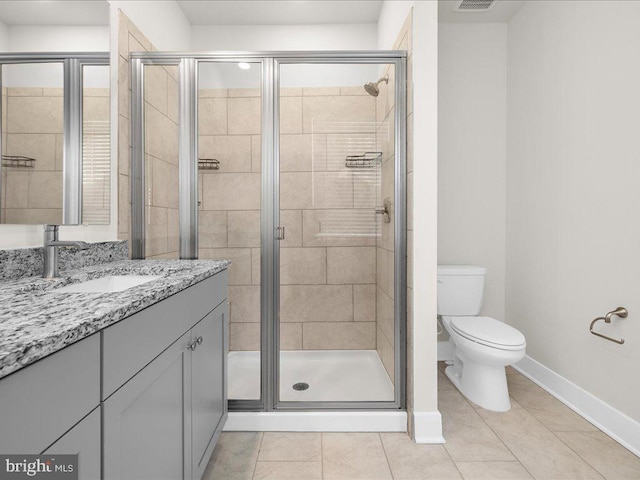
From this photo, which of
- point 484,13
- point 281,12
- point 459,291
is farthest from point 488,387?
point 281,12

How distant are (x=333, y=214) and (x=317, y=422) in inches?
45.6

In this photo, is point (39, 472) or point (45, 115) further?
point (45, 115)

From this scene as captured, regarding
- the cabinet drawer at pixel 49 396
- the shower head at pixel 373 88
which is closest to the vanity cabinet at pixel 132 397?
the cabinet drawer at pixel 49 396

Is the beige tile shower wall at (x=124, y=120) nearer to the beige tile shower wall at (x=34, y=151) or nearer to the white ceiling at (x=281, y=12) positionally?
the beige tile shower wall at (x=34, y=151)

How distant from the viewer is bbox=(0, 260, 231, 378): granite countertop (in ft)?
1.74

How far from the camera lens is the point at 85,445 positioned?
26.5 inches

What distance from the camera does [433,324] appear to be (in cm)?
182

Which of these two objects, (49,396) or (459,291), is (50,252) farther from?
(459,291)

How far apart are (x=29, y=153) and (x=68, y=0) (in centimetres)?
69

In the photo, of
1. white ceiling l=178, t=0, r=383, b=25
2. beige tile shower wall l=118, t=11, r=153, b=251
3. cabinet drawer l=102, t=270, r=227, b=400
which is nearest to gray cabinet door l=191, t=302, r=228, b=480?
cabinet drawer l=102, t=270, r=227, b=400

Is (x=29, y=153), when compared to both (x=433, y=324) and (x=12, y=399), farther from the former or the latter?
(x=433, y=324)

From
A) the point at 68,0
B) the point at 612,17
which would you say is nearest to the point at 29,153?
the point at 68,0
